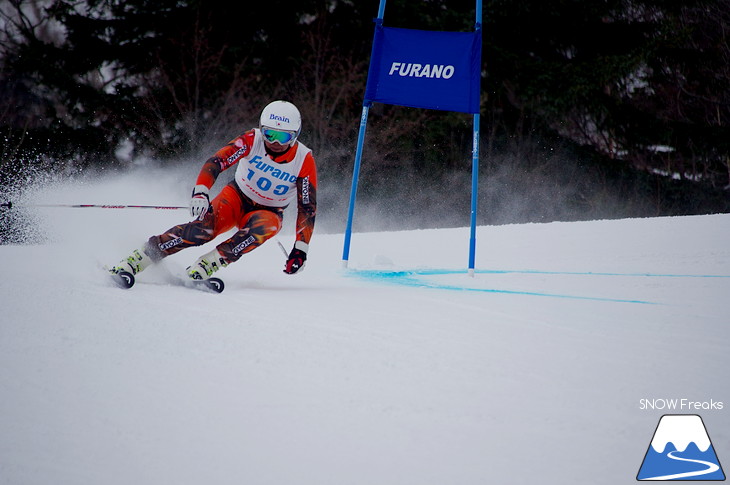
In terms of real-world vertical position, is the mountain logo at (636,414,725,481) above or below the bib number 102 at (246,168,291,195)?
below

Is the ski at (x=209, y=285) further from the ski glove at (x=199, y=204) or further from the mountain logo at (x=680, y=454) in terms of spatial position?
the mountain logo at (x=680, y=454)

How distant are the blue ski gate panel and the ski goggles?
1306 millimetres

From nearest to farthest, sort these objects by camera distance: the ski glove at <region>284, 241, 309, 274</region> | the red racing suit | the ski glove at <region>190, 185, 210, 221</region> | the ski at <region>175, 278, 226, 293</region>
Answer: the ski at <region>175, 278, 226, 293</region>, the ski glove at <region>190, 185, 210, 221</region>, the red racing suit, the ski glove at <region>284, 241, 309, 274</region>

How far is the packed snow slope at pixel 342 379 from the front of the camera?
203 centimetres

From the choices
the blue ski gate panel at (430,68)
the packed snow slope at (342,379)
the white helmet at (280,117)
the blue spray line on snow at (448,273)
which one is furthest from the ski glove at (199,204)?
the blue ski gate panel at (430,68)

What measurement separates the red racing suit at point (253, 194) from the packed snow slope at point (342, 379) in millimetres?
346

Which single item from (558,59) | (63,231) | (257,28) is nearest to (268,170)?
(63,231)

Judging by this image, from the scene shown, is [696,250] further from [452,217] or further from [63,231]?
[452,217]

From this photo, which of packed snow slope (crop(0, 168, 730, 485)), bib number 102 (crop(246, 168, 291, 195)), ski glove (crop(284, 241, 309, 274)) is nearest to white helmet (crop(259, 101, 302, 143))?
bib number 102 (crop(246, 168, 291, 195))

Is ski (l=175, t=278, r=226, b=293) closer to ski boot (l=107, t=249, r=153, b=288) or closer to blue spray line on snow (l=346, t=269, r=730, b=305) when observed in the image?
ski boot (l=107, t=249, r=153, b=288)

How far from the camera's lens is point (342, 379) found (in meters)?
2.65

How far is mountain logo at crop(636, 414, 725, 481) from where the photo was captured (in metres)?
2.06

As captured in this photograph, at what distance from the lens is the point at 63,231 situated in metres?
7.84

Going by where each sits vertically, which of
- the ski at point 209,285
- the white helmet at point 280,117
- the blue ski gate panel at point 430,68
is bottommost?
the ski at point 209,285
